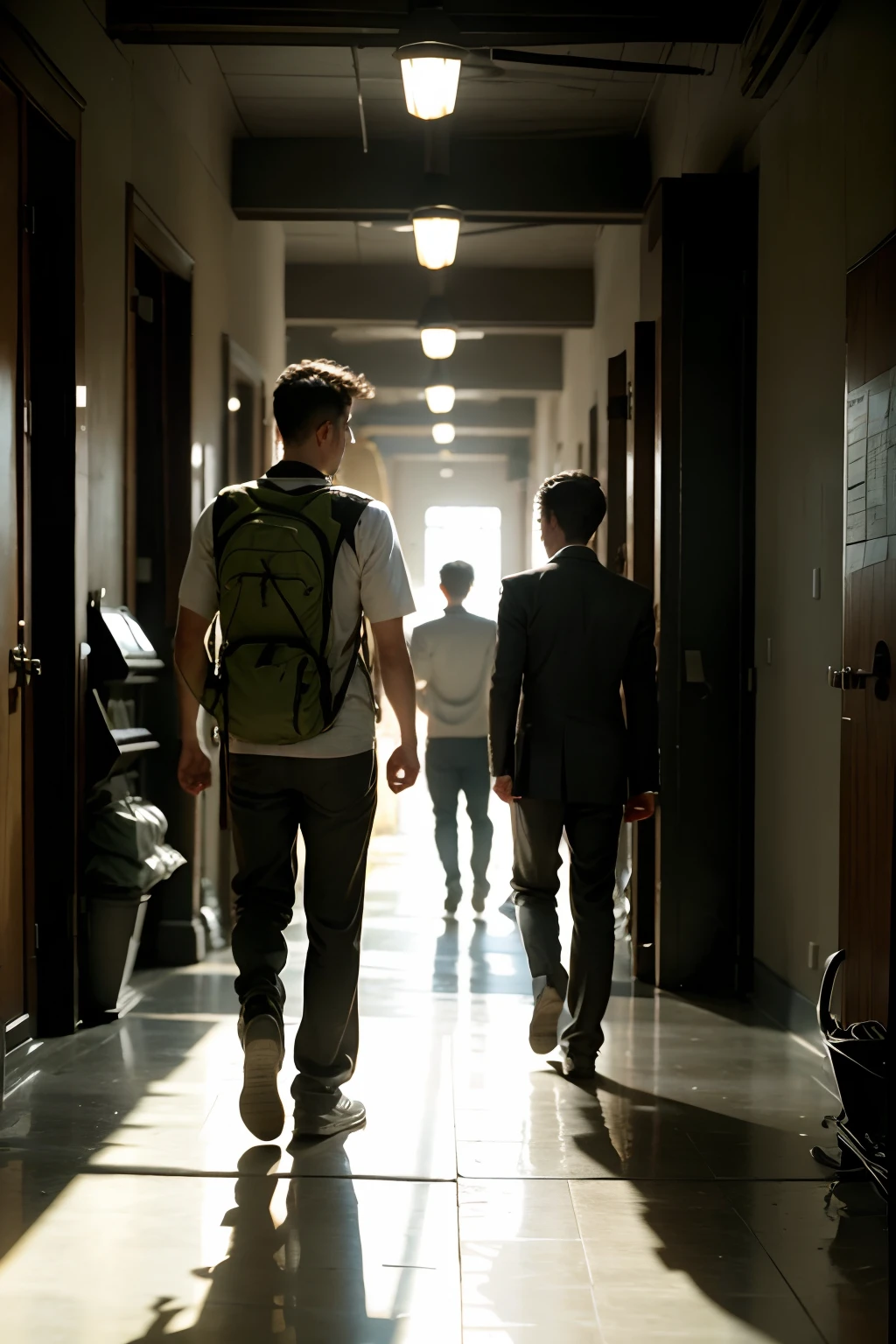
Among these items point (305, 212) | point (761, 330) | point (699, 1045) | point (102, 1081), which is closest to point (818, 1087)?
point (699, 1045)

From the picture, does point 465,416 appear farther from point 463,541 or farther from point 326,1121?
point 326,1121

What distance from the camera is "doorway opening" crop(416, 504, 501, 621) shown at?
23781mm

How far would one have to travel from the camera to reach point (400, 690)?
10.4ft

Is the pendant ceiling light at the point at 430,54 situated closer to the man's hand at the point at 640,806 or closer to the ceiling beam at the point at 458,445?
the man's hand at the point at 640,806

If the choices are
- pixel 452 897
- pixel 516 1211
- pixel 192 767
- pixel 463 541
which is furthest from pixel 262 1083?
pixel 463 541

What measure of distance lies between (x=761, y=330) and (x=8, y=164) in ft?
7.86

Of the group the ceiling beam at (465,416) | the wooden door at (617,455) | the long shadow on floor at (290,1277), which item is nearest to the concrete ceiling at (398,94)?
the wooden door at (617,455)

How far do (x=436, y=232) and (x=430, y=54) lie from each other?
1.63m

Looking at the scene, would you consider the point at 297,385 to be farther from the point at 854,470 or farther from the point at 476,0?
the point at 476,0

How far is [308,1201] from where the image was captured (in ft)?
9.11

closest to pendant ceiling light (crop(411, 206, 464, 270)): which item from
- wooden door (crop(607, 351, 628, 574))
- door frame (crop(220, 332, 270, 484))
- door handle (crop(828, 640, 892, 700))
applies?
wooden door (crop(607, 351, 628, 574))

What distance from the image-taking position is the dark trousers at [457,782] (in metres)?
6.77

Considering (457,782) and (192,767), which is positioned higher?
(192,767)

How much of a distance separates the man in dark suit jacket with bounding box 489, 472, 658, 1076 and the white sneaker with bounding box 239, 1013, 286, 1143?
96 cm
